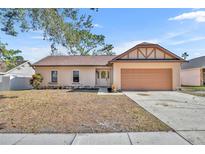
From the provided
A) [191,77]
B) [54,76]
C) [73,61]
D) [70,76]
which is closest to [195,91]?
[191,77]

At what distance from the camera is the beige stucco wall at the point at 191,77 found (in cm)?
3127

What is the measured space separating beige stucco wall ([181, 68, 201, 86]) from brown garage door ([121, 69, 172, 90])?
11.5 metres

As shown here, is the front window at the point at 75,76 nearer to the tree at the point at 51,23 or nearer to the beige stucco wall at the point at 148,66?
the beige stucco wall at the point at 148,66

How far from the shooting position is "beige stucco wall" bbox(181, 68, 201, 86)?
103 ft

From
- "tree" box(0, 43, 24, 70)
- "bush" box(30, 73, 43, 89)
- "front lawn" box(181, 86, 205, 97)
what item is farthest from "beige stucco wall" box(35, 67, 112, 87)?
"tree" box(0, 43, 24, 70)

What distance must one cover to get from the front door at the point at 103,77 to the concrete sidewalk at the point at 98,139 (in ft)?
65.8

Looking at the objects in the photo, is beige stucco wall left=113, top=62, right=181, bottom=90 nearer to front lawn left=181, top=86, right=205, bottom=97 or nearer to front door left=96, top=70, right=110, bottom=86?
front lawn left=181, top=86, right=205, bottom=97

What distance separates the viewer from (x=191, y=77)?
33719 mm

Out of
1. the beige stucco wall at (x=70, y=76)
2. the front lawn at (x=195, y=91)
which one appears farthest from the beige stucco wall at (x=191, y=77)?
the beige stucco wall at (x=70, y=76)

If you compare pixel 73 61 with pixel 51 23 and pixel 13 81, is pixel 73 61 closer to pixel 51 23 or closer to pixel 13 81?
pixel 13 81
